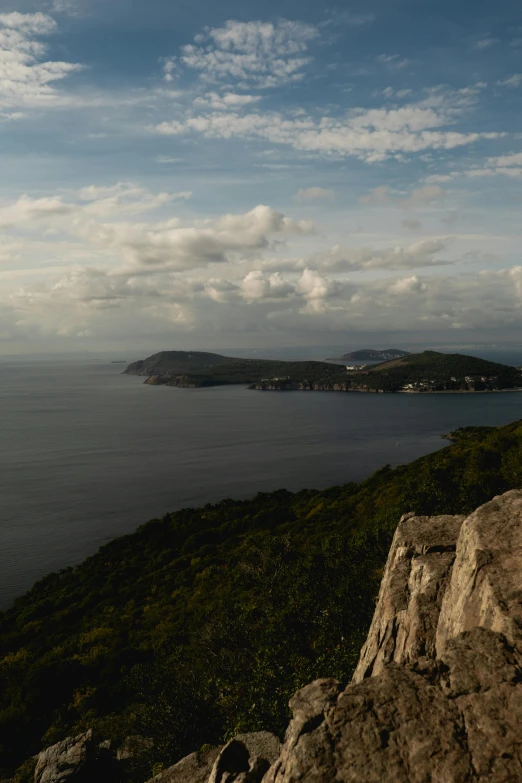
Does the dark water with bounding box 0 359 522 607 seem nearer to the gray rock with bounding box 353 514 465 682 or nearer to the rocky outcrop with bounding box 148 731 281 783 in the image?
the rocky outcrop with bounding box 148 731 281 783

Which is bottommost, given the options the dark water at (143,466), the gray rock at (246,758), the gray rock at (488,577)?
the dark water at (143,466)

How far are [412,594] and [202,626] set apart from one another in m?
26.6

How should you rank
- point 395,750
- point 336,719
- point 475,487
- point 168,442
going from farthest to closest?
point 168,442 < point 475,487 < point 336,719 < point 395,750

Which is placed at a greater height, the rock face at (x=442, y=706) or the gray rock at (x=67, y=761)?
the rock face at (x=442, y=706)

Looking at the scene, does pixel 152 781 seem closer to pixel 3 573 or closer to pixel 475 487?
pixel 475 487

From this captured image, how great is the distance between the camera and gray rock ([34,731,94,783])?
21.6 m

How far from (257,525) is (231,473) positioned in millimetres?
48296

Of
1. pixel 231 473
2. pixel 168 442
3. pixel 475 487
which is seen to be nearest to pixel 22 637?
pixel 475 487

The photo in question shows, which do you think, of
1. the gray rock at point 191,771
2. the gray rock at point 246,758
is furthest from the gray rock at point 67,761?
the gray rock at point 246,758

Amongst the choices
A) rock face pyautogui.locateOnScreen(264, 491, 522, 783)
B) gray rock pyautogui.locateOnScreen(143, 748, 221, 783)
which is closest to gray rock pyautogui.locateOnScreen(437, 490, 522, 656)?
rock face pyautogui.locateOnScreen(264, 491, 522, 783)

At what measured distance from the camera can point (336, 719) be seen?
9.96 metres

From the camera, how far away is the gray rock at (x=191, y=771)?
16953 mm

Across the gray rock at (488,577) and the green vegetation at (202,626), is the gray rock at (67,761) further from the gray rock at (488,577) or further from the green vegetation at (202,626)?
the gray rock at (488,577)

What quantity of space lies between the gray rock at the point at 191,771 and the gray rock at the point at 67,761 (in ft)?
23.2
